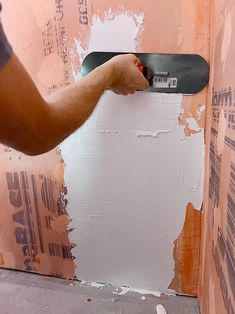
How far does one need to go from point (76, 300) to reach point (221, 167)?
0.77m

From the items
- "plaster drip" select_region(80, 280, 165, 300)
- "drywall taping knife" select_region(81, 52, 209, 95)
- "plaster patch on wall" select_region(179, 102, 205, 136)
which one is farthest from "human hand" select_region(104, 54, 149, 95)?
"plaster drip" select_region(80, 280, 165, 300)

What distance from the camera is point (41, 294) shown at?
1.21 metres

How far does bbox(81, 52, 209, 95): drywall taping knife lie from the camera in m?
0.94

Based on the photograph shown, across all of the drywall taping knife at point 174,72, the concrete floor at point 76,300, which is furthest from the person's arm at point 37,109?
the concrete floor at point 76,300

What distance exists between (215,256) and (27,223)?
2.52ft

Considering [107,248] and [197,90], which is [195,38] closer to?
[197,90]

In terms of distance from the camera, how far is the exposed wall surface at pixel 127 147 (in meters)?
0.96

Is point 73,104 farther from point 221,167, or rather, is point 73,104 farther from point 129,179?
point 129,179

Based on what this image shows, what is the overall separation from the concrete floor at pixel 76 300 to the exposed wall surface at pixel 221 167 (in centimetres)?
22

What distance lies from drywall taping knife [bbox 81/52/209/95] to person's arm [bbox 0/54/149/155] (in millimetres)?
228

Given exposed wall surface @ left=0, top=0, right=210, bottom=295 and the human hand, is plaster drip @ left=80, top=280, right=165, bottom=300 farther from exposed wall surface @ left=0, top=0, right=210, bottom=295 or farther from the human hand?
the human hand

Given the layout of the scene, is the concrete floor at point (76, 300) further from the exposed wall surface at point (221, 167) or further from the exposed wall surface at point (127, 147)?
the exposed wall surface at point (221, 167)

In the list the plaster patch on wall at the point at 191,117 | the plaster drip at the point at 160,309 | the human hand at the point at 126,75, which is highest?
the human hand at the point at 126,75

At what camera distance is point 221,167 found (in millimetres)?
723
